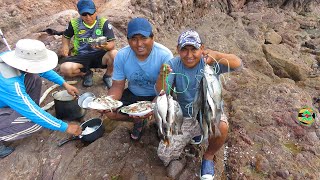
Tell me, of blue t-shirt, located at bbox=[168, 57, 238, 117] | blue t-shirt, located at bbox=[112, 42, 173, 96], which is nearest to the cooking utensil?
blue t-shirt, located at bbox=[112, 42, 173, 96]

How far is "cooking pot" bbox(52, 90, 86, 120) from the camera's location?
4203 mm

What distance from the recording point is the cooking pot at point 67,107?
4203mm

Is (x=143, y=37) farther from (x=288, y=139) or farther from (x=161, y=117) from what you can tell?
(x=288, y=139)

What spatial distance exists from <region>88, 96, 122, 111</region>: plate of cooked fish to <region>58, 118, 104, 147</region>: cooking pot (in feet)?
1.72

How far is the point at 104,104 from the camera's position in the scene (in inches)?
140

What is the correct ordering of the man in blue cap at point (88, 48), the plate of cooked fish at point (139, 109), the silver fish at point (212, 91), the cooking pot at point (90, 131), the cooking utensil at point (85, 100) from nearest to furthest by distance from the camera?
the silver fish at point (212, 91) → the plate of cooked fish at point (139, 109) → the cooking utensil at point (85, 100) → the cooking pot at point (90, 131) → the man in blue cap at point (88, 48)

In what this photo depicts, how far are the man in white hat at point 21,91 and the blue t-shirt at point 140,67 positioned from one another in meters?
0.89

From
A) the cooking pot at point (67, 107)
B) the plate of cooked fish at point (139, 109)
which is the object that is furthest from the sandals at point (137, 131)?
the cooking pot at point (67, 107)

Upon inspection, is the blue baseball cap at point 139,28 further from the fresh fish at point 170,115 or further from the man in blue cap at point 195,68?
the fresh fish at point 170,115

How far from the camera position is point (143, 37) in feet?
11.4

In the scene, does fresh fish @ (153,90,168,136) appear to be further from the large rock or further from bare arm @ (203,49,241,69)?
the large rock

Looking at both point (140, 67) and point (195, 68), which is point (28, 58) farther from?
point (195, 68)

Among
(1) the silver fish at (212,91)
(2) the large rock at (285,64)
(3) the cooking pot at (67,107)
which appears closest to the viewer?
(1) the silver fish at (212,91)

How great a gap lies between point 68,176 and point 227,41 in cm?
616
